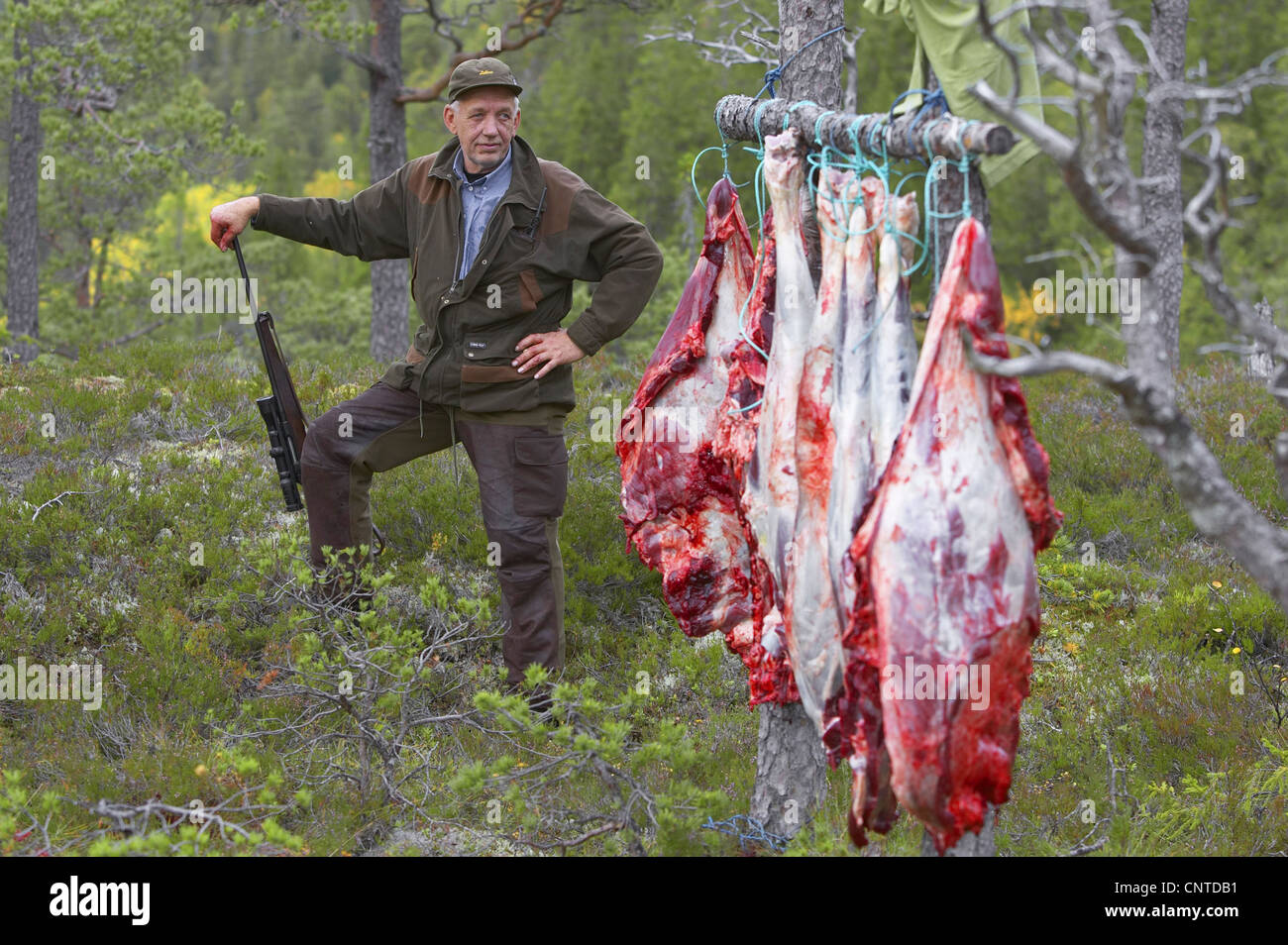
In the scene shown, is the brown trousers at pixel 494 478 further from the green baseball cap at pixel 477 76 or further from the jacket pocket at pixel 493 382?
the green baseball cap at pixel 477 76

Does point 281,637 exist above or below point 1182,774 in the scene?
above

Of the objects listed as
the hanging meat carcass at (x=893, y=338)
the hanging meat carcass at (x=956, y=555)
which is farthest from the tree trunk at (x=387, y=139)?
the hanging meat carcass at (x=956, y=555)

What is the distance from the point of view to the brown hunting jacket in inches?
203

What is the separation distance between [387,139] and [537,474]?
9562mm

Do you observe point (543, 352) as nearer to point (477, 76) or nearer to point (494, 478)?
point (494, 478)

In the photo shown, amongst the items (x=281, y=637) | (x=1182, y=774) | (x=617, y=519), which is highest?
(x=617, y=519)

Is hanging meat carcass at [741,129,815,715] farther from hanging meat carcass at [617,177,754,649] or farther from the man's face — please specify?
the man's face

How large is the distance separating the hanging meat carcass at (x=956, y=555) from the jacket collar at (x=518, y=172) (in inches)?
97.8

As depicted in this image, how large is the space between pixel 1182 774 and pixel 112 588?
5209 mm

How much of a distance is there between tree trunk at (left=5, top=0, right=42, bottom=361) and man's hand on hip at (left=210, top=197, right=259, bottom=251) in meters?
10.4
